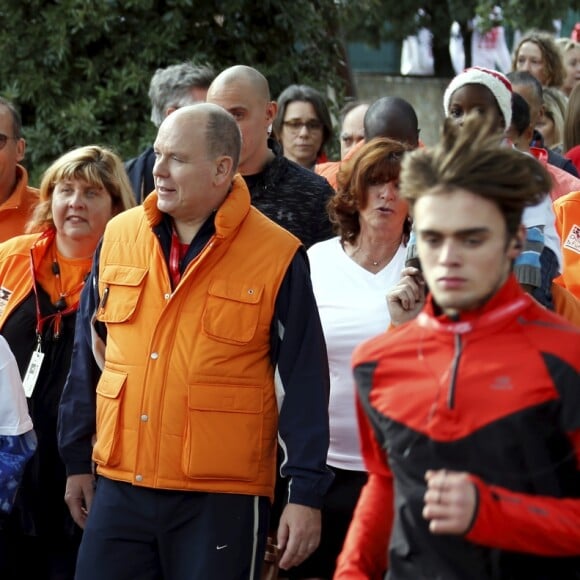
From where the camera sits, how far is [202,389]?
5.08 m

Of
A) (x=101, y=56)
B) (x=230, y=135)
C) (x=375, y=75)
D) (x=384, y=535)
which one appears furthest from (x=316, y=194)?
(x=375, y=75)

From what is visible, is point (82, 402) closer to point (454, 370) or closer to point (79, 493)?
point (79, 493)

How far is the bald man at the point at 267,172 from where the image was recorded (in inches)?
258

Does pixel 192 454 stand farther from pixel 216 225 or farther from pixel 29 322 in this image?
pixel 29 322

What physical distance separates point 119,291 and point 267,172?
158 cm

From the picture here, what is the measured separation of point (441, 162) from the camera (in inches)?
140

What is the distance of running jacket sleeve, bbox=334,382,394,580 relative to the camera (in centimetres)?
374

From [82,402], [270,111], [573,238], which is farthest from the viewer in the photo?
[270,111]

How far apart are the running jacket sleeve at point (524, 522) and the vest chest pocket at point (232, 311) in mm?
1915

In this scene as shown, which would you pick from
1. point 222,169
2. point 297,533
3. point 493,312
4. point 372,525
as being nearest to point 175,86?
point 222,169

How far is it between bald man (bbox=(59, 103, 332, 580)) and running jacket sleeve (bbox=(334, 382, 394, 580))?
1.35m

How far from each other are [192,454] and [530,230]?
1415 millimetres

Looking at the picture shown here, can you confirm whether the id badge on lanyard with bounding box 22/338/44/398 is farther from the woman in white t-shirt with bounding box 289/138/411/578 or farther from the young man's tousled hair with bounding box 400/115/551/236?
the young man's tousled hair with bounding box 400/115/551/236

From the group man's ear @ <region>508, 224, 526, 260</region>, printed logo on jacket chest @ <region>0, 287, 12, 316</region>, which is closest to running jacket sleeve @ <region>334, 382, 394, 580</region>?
man's ear @ <region>508, 224, 526, 260</region>
